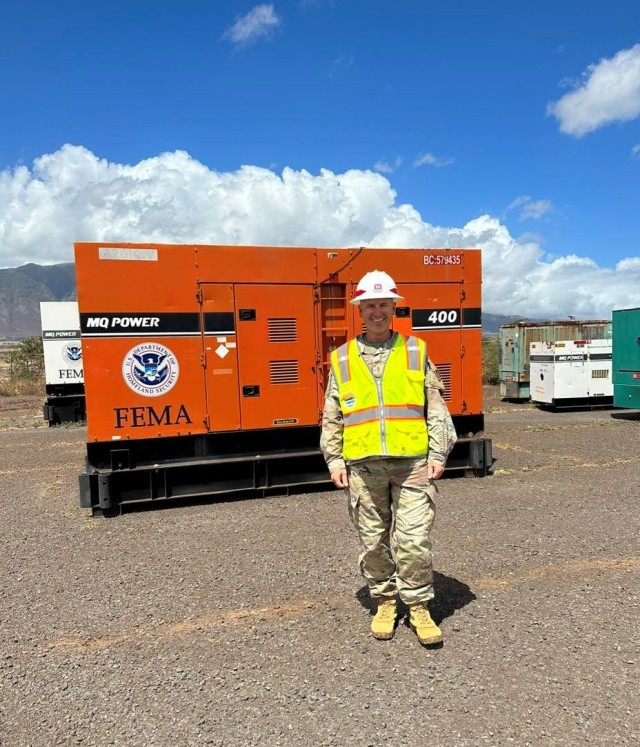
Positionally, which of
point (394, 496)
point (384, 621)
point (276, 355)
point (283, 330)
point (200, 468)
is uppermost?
point (283, 330)

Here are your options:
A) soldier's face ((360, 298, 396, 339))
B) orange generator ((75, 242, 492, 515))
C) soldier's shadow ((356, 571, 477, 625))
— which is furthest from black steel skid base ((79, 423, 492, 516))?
soldier's face ((360, 298, 396, 339))

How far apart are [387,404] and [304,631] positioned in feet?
5.47

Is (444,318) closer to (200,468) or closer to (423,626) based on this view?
(200,468)

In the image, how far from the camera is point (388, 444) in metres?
3.46

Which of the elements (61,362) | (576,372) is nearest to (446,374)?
(576,372)

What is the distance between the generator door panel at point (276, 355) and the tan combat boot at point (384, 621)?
3.95 m

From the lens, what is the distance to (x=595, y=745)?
2643mm

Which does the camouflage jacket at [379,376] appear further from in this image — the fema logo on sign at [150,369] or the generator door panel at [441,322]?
the generator door panel at [441,322]

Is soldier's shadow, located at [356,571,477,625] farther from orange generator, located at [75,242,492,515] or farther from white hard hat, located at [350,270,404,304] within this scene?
orange generator, located at [75,242,492,515]

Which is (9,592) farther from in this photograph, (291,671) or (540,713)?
(540,713)

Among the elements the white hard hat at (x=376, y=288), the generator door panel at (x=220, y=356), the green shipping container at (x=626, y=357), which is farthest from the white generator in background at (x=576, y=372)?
the white hard hat at (x=376, y=288)

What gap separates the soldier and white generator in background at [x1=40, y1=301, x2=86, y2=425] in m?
13.3

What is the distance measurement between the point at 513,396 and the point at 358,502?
16.5 m

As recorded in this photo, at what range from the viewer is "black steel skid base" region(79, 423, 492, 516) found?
22.3 ft
